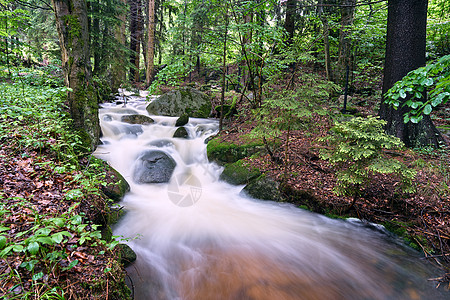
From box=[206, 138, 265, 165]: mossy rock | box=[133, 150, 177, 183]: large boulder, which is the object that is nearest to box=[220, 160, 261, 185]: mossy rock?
box=[206, 138, 265, 165]: mossy rock

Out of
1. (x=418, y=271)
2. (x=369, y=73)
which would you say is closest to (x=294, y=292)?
(x=418, y=271)

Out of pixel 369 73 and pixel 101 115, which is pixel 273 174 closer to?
pixel 101 115

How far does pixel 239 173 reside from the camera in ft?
20.5

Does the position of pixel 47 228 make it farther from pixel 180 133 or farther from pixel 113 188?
pixel 180 133

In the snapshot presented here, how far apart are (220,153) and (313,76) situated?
11.9 ft

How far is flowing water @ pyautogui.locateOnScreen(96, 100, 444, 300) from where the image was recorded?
3.07 m

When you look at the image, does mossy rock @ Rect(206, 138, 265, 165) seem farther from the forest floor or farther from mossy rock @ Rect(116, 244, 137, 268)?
mossy rock @ Rect(116, 244, 137, 268)

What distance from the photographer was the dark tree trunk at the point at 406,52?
5.16m

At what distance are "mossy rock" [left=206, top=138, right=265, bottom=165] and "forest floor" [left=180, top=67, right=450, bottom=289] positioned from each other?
1.32 feet

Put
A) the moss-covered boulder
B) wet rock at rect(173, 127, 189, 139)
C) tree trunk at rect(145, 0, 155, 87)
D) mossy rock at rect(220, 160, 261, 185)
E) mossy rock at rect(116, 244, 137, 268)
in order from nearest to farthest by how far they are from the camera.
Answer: mossy rock at rect(116, 244, 137, 268)
the moss-covered boulder
mossy rock at rect(220, 160, 261, 185)
wet rock at rect(173, 127, 189, 139)
tree trunk at rect(145, 0, 155, 87)

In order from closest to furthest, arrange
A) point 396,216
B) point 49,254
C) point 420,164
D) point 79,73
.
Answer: point 49,254 → point 396,216 → point 420,164 → point 79,73

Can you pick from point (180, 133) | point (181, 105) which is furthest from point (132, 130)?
point (181, 105)

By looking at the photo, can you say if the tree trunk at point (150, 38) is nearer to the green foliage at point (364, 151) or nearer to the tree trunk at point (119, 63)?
the tree trunk at point (119, 63)

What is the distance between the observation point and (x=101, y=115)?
29.4 ft
